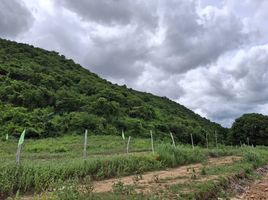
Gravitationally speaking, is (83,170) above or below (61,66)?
below

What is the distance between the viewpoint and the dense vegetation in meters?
59.3

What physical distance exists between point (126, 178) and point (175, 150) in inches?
227

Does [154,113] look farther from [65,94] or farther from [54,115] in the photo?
[54,115]

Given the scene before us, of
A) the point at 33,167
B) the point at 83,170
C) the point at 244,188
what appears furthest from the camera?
the point at 244,188

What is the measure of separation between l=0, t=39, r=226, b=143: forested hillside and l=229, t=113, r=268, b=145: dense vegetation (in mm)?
13053

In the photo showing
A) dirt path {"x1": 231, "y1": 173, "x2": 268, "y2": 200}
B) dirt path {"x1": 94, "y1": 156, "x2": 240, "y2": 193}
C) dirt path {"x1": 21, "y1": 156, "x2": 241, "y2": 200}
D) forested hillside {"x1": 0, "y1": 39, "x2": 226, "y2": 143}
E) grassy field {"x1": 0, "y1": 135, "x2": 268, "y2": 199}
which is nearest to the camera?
grassy field {"x1": 0, "y1": 135, "x2": 268, "y2": 199}

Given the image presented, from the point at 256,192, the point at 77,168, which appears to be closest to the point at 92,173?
the point at 77,168

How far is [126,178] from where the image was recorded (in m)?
12.6

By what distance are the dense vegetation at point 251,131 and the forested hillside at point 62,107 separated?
13053 mm

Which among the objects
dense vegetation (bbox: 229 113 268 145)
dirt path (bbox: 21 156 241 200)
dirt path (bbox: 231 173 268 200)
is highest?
dense vegetation (bbox: 229 113 268 145)

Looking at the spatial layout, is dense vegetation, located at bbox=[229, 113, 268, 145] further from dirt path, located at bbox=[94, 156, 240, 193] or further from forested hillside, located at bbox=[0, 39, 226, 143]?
dirt path, located at bbox=[94, 156, 240, 193]

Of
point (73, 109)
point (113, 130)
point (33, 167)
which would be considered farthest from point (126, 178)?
point (73, 109)

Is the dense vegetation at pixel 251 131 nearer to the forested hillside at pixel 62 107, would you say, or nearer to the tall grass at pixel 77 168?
the forested hillside at pixel 62 107

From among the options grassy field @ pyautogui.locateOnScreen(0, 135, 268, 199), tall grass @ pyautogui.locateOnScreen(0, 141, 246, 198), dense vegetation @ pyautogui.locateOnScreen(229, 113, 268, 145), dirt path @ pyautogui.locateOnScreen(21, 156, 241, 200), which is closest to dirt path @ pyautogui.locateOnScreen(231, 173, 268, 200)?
grassy field @ pyautogui.locateOnScreen(0, 135, 268, 199)
